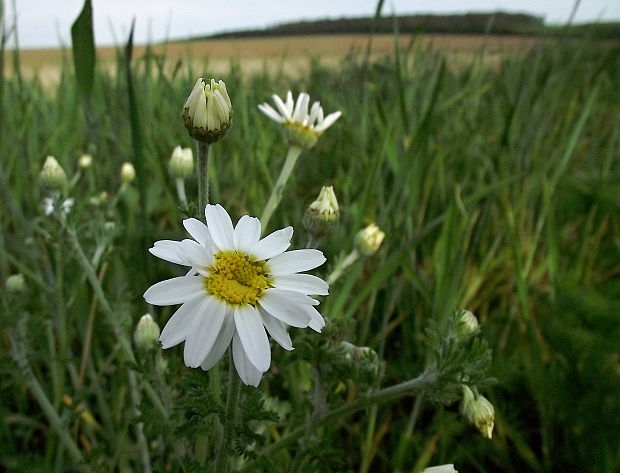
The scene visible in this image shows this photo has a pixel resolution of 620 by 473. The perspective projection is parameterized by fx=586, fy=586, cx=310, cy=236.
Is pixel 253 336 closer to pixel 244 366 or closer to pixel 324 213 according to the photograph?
pixel 244 366

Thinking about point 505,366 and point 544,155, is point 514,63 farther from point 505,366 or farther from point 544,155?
point 505,366

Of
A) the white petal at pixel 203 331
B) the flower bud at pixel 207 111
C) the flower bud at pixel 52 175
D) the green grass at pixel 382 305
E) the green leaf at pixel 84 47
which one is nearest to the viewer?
the white petal at pixel 203 331

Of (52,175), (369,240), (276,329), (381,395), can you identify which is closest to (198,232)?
(276,329)

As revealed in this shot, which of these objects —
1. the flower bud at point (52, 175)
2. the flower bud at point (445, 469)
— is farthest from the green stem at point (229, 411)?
the flower bud at point (52, 175)

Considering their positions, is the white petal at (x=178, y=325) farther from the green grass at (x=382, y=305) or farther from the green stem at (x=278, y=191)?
the green stem at (x=278, y=191)

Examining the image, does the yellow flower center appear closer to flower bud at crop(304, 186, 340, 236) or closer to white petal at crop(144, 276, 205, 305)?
white petal at crop(144, 276, 205, 305)

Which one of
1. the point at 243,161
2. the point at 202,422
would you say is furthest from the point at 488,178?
the point at 202,422

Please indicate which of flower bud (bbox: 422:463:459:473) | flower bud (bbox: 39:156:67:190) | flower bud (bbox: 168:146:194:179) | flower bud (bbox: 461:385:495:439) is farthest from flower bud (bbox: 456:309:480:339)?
flower bud (bbox: 39:156:67:190)
